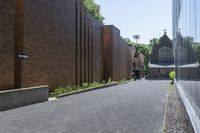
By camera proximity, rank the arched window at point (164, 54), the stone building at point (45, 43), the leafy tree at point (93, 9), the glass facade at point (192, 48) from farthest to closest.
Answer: the arched window at point (164, 54), the leafy tree at point (93, 9), the stone building at point (45, 43), the glass facade at point (192, 48)

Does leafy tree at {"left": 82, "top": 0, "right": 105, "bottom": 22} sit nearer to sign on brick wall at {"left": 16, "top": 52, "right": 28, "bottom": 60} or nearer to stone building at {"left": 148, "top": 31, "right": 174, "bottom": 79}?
stone building at {"left": 148, "top": 31, "right": 174, "bottom": 79}

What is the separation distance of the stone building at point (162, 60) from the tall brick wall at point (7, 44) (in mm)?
74228

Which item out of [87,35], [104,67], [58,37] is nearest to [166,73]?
[104,67]

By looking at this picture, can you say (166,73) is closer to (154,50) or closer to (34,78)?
(154,50)

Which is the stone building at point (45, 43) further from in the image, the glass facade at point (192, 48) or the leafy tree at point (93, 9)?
the leafy tree at point (93, 9)

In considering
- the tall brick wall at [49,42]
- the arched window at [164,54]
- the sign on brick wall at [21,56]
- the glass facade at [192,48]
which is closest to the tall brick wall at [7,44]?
the sign on brick wall at [21,56]

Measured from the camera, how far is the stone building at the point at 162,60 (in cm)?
9150

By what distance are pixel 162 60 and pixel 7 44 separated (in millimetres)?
78654

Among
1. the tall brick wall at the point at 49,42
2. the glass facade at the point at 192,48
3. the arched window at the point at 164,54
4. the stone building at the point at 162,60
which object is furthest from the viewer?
the arched window at the point at 164,54

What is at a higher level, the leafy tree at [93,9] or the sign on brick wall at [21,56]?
the leafy tree at [93,9]

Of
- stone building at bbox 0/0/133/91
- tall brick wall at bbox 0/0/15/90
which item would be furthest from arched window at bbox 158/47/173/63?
tall brick wall at bbox 0/0/15/90

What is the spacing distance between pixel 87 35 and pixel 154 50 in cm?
5857

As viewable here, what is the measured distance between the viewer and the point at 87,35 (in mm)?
38312

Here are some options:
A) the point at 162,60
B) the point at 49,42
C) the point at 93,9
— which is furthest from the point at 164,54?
the point at 49,42
